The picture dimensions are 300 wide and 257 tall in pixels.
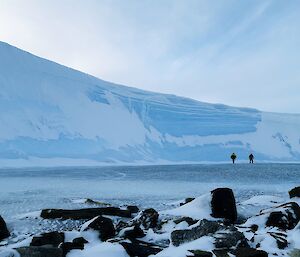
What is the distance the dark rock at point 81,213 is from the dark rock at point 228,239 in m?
5.37

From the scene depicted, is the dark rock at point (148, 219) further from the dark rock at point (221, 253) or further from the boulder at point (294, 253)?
the boulder at point (294, 253)

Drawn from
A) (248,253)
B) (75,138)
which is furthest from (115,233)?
(75,138)

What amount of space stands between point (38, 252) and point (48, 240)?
161 cm

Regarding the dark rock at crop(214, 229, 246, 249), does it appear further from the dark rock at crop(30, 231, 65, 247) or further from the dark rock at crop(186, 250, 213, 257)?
the dark rock at crop(30, 231, 65, 247)

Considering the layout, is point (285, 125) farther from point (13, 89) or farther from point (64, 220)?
point (64, 220)

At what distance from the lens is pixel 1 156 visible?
248 ft

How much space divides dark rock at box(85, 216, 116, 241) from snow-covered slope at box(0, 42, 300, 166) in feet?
238

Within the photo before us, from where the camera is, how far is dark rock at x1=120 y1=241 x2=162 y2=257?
8.10 metres

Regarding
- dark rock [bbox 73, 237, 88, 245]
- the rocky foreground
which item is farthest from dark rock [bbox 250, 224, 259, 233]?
dark rock [bbox 73, 237, 88, 245]

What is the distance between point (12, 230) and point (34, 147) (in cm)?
7179

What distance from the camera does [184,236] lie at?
27.3 ft

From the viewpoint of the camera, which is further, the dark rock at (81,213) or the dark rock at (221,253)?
the dark rock at (81,213)

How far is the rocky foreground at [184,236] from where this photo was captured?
7.46 metres

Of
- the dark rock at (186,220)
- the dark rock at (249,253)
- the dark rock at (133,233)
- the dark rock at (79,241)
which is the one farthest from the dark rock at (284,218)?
the dark rock at (79,241)
